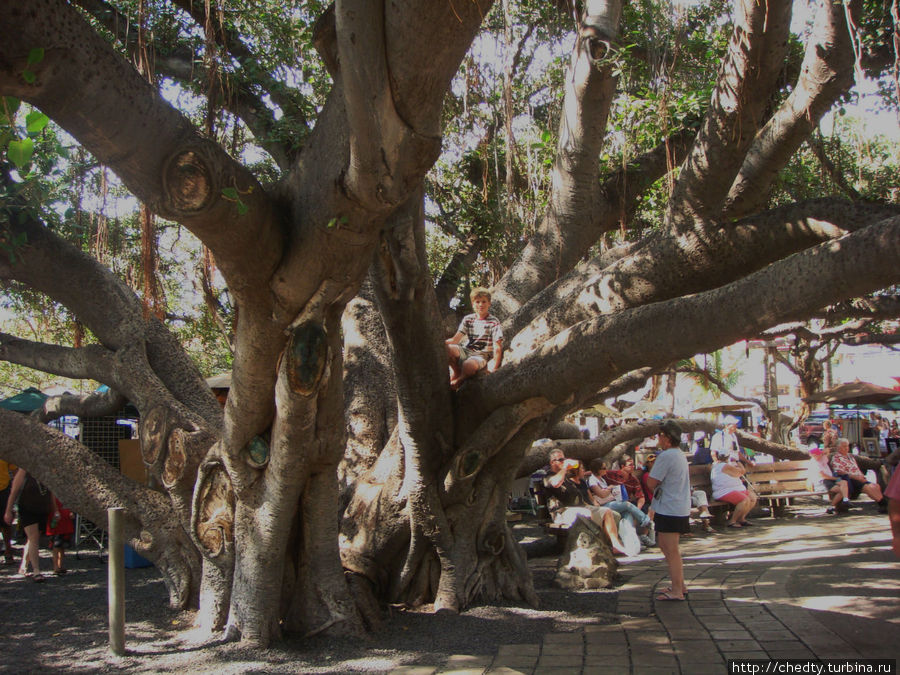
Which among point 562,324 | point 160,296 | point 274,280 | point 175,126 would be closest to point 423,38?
point 175,126

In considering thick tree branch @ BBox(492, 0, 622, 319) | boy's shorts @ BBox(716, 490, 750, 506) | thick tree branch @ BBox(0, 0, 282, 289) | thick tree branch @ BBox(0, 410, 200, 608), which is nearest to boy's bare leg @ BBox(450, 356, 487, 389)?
thick tree branch @ BBox(492, 0, 622, 319)

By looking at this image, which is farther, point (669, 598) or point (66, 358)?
point (66, 358)

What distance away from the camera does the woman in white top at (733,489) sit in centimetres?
1128

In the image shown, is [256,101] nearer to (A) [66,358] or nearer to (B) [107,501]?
(A) [66,358]

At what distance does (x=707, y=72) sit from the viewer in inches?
350

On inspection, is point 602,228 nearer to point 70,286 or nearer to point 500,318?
point 500,318

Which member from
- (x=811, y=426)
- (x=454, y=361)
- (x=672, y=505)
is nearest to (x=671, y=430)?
(x=672, y=505)

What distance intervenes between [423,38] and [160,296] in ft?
7.30

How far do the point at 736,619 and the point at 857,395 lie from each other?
1293 cm

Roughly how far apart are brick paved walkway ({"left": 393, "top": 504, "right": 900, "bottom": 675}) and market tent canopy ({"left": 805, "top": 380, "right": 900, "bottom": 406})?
8.78 meters

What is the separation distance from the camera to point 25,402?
11477 mm

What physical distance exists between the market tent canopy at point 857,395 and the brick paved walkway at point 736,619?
8.78m

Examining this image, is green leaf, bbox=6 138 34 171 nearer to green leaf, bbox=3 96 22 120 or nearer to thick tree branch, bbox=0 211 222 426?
green leaf, bbox=3 96 22 120

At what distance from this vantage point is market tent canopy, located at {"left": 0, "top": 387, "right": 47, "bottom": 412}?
Answer: 11289mm
